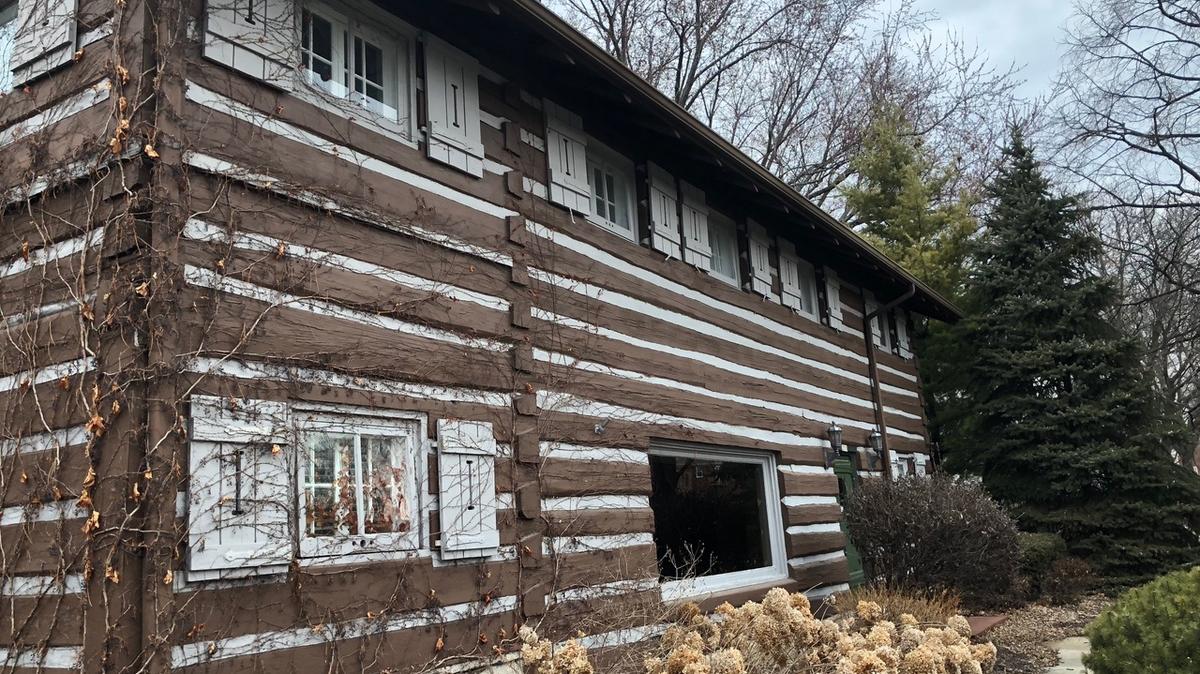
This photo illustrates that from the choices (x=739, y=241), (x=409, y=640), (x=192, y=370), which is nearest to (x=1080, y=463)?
(x=739, y=241)

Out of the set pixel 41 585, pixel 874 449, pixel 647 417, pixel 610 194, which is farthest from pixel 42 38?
pixel 874 449

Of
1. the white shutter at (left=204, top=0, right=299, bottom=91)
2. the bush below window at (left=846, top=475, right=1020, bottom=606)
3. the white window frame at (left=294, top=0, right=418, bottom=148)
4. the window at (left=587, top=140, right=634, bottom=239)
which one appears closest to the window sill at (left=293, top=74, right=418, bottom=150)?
the white window frame at (left=294, top=0, right=418, bottom=148)

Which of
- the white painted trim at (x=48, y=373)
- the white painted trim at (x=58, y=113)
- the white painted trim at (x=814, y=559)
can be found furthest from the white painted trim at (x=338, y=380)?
the white painted trim at (x=814, y=559)

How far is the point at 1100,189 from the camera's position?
1853 cm

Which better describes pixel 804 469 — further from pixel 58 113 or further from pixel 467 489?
pixel 58 113

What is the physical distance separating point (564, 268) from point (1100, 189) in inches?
637

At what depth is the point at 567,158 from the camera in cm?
709

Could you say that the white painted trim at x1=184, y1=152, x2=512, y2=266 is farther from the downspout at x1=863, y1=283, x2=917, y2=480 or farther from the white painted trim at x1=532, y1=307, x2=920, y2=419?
the downspout at x1=863, y1=283, x2=917, y2=480

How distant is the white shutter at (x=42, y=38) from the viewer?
4.59 meters

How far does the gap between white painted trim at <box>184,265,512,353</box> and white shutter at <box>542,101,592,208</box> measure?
1555 mm

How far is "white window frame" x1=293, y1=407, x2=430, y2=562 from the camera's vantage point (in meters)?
4.48

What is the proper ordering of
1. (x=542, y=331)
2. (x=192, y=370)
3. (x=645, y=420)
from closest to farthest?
(x=192, y=370), (x=542, y=331), (x=645, y=420)

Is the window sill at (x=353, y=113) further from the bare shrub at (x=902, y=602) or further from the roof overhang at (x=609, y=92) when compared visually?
the bare shrub at (x=902, y=602)

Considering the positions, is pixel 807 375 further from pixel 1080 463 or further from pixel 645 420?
pixel 1080 463
